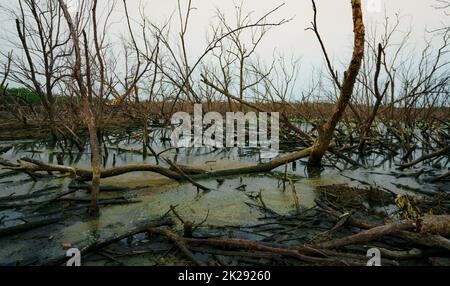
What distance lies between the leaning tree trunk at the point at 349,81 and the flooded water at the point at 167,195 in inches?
23.7

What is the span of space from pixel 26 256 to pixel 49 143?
715cm

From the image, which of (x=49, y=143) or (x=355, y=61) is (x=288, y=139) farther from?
(x=49, y=143)

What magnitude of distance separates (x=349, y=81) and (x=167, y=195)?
276 cm

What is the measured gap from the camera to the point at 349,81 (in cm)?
404

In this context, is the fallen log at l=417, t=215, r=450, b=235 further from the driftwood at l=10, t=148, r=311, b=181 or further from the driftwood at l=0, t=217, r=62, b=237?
the driftwood at l=0, t=217, r=62, b=237

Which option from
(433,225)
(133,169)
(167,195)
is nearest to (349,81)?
(433,225)

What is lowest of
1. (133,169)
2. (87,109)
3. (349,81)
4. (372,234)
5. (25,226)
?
(25,226)

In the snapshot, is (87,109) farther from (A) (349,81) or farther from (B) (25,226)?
(A) (349,81)

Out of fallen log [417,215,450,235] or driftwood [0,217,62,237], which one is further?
driftwood [0,217,62,237]

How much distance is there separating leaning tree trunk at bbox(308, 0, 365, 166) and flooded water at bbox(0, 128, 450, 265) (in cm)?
60

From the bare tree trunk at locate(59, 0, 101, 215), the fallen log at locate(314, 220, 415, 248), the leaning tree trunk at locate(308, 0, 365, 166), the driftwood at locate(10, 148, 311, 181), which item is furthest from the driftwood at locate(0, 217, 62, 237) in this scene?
the leaning tree trunk at locate(308, 0, 365, 166)

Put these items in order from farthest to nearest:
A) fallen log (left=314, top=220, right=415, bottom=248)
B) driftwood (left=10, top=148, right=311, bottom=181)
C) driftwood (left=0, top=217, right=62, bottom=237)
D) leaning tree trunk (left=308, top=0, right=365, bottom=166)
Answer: driftwood (left=10, top=148, right=311, bottom=181) → leaning tree trunk (left=308, top=0, right=365, bottom=166) → driftwood (left=0, top=217, right=62, bottom=237) → fallen log (left=314, top=220, right=415, bottom=248)

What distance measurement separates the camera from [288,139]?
8570 millimetres

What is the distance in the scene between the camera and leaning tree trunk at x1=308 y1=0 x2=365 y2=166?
3557 millimetres
